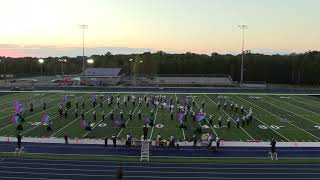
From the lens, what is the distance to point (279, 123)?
29.2 metres

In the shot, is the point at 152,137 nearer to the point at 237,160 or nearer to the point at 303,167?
the point at 237,160

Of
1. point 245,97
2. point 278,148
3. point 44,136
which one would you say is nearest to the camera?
point 278,148

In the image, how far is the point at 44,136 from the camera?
2381 centimetres

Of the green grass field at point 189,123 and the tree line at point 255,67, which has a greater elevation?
the tree line at point 255,67

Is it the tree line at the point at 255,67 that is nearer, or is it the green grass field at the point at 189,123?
the green grass field at the point at 189,123

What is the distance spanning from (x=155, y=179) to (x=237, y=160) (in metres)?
4.59

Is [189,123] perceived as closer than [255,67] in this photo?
Yes

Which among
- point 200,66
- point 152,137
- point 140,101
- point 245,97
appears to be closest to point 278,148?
point 152,137

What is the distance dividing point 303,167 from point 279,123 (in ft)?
38.0

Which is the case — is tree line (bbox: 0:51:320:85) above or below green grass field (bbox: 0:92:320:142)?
above

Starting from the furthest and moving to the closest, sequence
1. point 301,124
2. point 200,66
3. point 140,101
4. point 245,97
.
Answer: point 200,66 → point 245,97 → point 140,101 → point 301,124

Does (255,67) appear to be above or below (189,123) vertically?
above

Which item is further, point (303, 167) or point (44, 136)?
point (44, 136)

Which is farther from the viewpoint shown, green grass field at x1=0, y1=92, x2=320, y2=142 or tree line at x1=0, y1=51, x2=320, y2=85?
tree line at x1=0, y1=51, x2=320, y2=85
